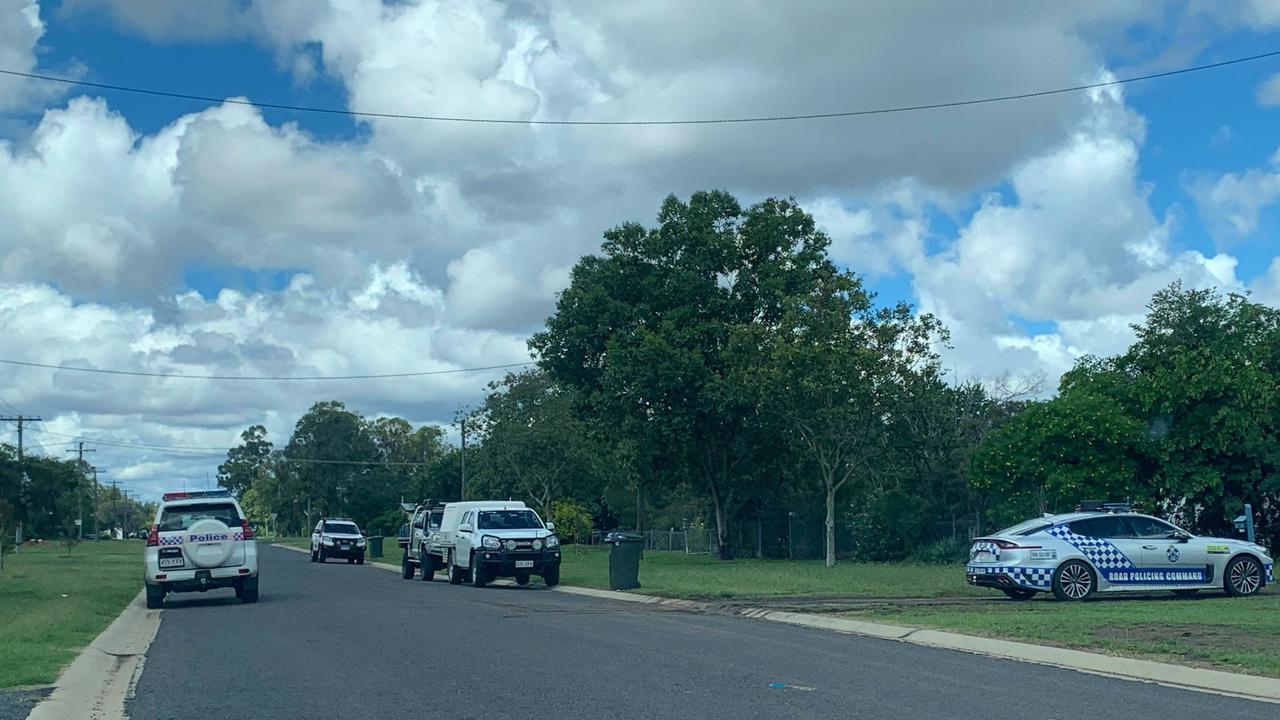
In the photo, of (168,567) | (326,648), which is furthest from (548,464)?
(326,648)

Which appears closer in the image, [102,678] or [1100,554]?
[102,678]

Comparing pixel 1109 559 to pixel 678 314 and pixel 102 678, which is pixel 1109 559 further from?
pixel 678 314

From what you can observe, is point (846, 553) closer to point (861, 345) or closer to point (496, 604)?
point (861, 345)

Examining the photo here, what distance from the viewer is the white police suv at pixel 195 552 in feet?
74.1

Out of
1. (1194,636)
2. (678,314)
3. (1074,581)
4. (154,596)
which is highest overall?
(678,314)

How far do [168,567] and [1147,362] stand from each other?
77.3 feet

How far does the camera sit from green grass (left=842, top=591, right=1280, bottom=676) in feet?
41.6

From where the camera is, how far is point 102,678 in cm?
1223

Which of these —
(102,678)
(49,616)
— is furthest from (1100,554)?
(49,616)

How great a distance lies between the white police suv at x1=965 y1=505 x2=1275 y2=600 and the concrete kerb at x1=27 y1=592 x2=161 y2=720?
1287 cm

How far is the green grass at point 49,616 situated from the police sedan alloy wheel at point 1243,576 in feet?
56.6

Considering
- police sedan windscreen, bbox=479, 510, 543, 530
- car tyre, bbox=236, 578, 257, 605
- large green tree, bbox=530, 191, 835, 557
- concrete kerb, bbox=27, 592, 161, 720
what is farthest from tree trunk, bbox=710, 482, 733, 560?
concrete kerb, bbox=27, 592, 161, 720

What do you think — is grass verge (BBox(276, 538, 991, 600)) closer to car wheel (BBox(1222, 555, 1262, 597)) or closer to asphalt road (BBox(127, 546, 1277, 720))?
car wheel (BBox(1222, 555, 1262, 597))

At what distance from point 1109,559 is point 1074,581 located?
27.3 inches
